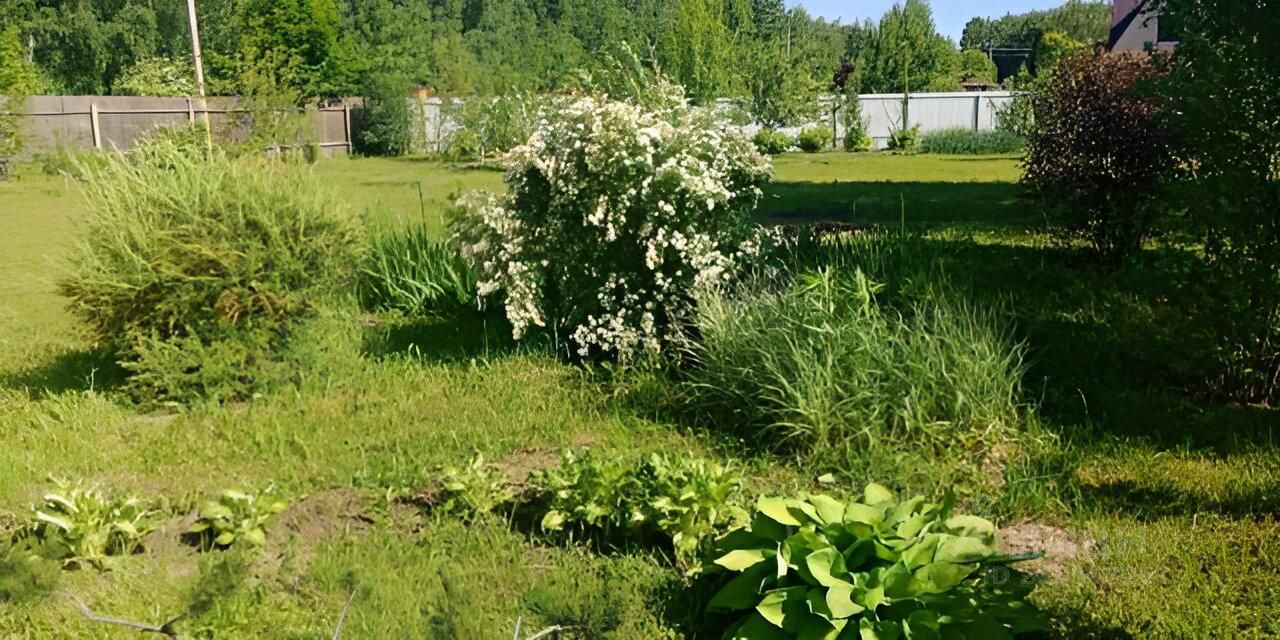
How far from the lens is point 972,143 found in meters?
28.3

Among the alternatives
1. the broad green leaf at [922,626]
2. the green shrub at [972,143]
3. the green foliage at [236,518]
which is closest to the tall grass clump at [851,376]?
the broad green leaf at [922,626]

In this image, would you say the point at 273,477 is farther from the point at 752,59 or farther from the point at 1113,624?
the point at 752,59

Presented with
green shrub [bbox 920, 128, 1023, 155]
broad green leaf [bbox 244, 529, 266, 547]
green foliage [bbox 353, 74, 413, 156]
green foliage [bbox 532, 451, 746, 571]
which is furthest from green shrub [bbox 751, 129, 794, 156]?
broad green leaf [bbox 244, 529, 266, 547]

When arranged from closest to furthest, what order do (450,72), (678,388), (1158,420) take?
(1158,420), (678,388), (450,72)

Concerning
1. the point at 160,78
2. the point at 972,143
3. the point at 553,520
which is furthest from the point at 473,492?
the point at 160,78

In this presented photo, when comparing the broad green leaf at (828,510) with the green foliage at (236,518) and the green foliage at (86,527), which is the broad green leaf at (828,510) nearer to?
the green foliage at (236,518)

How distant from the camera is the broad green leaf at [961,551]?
3.11m

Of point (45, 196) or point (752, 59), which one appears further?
point (752, 59)

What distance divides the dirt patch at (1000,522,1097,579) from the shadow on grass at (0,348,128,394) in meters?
4.93

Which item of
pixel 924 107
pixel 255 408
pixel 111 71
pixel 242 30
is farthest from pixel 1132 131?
pixel 111 71

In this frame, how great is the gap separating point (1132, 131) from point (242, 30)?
3515cm

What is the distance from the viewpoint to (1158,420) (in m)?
5.06

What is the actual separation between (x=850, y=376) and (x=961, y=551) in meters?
1.83

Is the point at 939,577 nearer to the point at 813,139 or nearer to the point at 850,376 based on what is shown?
the point at 850,376
